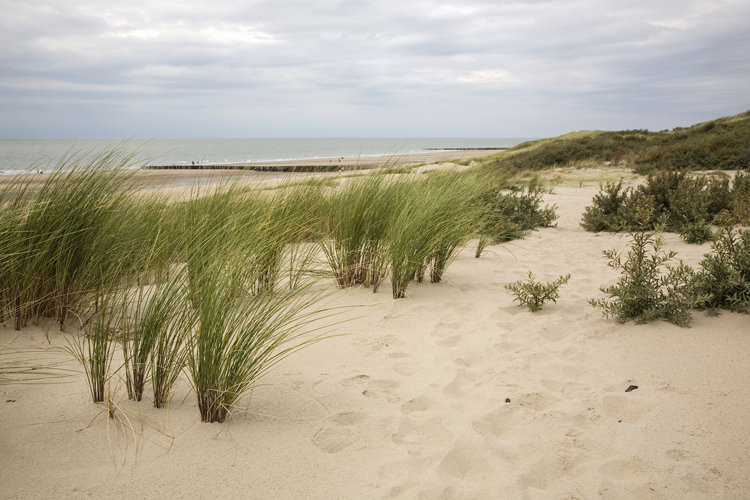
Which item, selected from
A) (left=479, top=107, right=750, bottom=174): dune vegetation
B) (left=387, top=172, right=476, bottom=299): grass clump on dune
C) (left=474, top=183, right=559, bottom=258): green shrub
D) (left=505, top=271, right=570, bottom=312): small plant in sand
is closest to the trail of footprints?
(left=505, top=271, right=570, bottom=312): small plant in sand

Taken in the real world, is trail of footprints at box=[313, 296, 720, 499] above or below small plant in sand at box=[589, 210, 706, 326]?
below

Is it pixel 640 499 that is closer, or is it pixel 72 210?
pixel 640 499

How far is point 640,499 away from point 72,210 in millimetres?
3024

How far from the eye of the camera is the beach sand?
1697 mm

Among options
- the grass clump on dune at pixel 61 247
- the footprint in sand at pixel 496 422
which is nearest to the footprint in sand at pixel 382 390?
the footprint in sand at pixel 496 422

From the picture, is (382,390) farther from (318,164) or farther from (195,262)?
(318,164)

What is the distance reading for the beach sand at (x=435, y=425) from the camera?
1697mm

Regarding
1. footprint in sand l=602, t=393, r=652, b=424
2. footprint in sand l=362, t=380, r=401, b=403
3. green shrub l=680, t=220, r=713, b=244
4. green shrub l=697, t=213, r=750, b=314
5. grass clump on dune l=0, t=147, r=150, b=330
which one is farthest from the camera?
green shrub l=680, t=220, r=713, b=244

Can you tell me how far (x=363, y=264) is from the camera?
3945mm

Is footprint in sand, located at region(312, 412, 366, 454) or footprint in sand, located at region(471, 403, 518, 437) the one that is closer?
footprint in sand, located at region(312, 412, 366, 454)

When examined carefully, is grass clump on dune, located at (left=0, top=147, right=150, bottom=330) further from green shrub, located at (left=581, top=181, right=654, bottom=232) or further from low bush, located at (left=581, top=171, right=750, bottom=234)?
green shrub, located at (left=581, top=181, right=654, bottom=232)

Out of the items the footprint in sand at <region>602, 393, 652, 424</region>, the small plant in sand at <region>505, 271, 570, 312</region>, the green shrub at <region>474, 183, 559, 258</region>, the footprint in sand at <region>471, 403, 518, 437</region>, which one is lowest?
the footprint in sand at <region>471, 403, 518, 437</region>

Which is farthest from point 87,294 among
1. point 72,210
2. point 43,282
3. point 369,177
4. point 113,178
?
point 369,177

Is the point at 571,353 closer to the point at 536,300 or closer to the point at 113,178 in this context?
the point at 536,300
